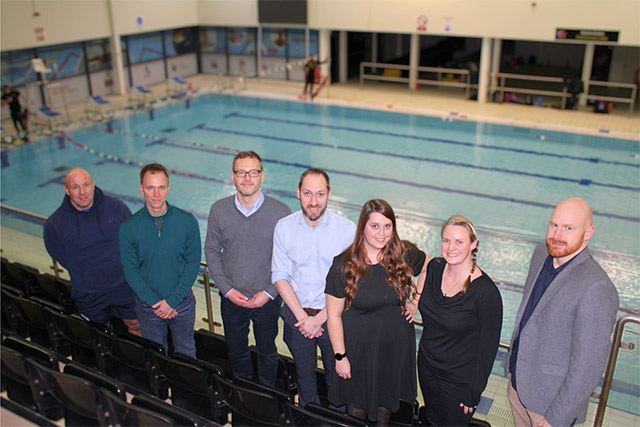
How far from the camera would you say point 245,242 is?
10.9 feet

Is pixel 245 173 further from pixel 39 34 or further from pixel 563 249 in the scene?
pixel 39 34

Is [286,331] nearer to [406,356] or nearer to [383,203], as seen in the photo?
[406,356]

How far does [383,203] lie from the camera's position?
2.63 meters

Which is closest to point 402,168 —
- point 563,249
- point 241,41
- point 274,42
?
point 563,249

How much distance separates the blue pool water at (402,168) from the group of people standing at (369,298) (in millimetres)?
3094

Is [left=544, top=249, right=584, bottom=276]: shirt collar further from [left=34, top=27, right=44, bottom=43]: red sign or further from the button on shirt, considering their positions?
[left=34, top=27, right=44, bottom=43]: red sign

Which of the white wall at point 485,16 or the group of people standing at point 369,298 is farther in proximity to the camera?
the white wall at point 485,16

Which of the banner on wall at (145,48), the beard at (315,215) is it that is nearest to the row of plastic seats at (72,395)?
the beard at (315,215)

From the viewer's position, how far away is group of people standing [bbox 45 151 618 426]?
7.98 ft

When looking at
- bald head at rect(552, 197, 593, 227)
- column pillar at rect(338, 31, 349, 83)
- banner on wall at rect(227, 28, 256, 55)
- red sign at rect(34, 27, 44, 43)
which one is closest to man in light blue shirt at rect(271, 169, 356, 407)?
bald head at rect(552, 197, 593, 227)

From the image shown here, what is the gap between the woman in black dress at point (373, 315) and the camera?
265cm

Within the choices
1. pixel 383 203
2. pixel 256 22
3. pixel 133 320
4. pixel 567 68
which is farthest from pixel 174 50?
pixel 383 203

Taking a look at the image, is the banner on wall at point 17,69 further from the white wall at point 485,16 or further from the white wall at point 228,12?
the white wall at point 485,16

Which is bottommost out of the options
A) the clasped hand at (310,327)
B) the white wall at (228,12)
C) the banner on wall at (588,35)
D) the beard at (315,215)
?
the clasped hand at (310,327)
